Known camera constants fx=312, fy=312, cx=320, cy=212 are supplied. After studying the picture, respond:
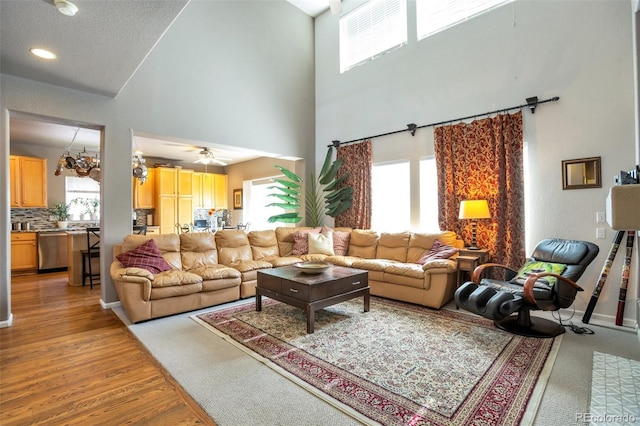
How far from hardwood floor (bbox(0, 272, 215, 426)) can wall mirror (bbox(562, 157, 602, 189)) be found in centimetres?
430

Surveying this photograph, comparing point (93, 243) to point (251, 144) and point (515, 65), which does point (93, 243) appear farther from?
point (515, 65)

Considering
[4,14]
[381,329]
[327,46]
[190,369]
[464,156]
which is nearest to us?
[4,14]

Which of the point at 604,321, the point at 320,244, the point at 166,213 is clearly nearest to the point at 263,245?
the point at 320,244

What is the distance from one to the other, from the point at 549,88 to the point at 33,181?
373 inches

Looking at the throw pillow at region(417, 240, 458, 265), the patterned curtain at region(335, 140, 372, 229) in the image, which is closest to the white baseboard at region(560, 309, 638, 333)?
the throw pillow at region(417, 240, 458, 265)

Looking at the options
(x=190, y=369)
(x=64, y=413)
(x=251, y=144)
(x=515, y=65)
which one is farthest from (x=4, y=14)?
(x=515, y=65)

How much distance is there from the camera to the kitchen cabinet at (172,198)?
8.21 metres

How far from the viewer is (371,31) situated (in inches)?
228

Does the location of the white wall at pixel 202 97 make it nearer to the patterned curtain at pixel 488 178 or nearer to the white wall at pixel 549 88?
the white wall at pixel 549 88

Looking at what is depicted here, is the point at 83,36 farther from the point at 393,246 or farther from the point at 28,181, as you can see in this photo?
the point at 28,181

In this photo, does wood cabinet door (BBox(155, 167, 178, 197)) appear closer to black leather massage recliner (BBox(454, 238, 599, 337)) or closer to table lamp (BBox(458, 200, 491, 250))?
table lamp (BBox(458, 200, 491, 250))

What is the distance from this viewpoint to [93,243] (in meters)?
5.46

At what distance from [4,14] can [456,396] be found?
413 cm

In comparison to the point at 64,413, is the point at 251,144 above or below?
above
